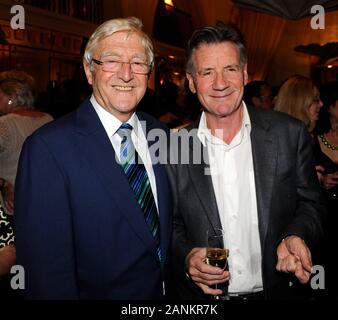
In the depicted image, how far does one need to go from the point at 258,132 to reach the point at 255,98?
124 inches

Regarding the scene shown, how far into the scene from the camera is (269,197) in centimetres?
194

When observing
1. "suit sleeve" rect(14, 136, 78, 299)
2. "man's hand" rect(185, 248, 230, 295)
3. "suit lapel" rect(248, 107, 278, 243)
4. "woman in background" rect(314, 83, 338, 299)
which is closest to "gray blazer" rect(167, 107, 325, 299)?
"suit lapel" rect(248, 107, 278, 243)

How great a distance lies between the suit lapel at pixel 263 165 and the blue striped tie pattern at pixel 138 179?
0.50m

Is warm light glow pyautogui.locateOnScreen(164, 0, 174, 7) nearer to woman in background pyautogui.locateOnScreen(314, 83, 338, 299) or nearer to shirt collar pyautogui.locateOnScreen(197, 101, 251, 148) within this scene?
woman in background pyautogui.locateOnScreen(314, 83, 338, 299)

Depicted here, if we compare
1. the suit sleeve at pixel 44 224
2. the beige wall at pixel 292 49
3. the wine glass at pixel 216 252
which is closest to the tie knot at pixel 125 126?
the suit sleeve at pixel 44 224

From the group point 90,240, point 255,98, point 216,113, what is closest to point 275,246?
point 216,113

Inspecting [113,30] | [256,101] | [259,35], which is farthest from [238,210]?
[259,35]

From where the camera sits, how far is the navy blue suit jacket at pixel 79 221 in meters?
1.59

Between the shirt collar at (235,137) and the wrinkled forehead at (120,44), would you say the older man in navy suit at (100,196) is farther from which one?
the shirt collar at (235,137)

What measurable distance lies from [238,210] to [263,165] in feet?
0.82

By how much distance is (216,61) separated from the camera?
201 cm

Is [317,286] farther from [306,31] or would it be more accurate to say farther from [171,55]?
[306,31]

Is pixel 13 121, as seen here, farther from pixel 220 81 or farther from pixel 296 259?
pixel 296 259

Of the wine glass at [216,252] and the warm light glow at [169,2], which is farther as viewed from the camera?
the warm light glow at [169,2]
